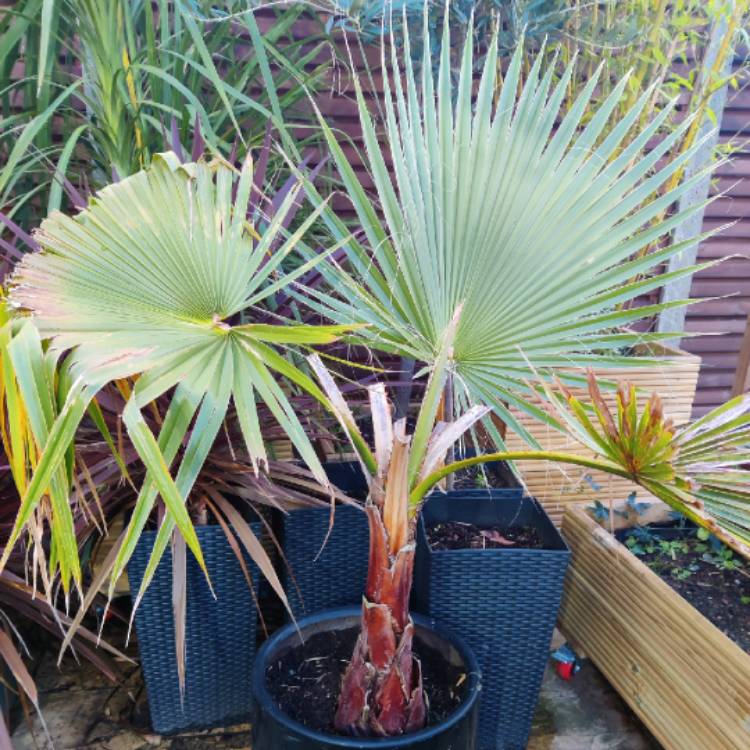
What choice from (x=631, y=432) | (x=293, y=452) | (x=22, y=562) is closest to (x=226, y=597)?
(x=22, y=562)

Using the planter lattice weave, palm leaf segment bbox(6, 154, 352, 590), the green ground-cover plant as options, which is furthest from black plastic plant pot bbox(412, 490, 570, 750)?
→ palm leaf segment bbox(6, 154, 352, 590)

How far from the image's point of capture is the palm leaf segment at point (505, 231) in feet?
3.21

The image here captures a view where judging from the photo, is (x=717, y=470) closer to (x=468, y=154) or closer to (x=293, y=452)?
(x=468, y=154)

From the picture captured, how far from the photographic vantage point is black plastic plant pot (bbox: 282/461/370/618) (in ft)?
4.51

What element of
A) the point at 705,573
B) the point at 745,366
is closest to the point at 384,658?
the point at 705,573

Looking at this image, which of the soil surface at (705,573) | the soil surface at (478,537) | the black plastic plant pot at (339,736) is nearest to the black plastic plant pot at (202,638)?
the black plastic plant pot at (339,736)

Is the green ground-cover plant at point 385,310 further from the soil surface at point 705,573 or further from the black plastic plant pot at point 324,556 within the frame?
the soil surface at point 705,573

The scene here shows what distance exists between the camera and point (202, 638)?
4.33 ft

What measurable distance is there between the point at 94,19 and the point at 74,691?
1.44m

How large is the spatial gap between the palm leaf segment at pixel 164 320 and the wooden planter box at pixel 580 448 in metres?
1.10

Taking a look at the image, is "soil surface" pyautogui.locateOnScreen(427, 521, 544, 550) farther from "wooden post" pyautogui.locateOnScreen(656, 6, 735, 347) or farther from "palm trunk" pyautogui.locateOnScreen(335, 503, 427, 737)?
"wooden post" pyautogui.locateOnScreen(656, 6, 735, 347)

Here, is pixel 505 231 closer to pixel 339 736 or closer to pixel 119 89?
pixel 339 736

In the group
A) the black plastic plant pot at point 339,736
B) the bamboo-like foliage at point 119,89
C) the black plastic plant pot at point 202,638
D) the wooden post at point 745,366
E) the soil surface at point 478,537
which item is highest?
the bamboo-like foliage at point 119,89

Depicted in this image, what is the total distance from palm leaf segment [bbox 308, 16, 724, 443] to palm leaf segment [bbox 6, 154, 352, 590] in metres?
0.21
